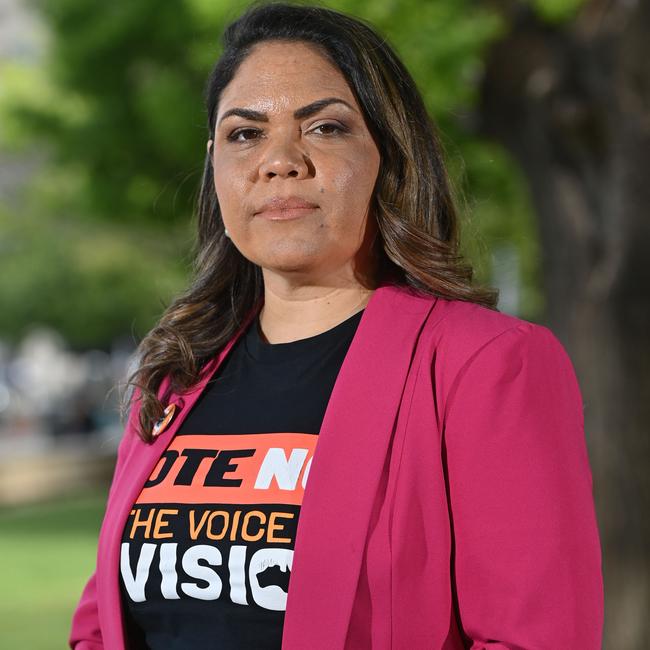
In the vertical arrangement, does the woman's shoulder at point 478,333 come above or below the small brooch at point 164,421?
above

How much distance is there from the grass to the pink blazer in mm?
7531

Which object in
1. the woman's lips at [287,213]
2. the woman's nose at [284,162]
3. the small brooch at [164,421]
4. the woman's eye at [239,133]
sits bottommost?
the small brooch at [164,421]

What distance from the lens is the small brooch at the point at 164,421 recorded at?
2.57 meters

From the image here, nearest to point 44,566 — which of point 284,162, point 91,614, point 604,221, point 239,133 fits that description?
point 604,221

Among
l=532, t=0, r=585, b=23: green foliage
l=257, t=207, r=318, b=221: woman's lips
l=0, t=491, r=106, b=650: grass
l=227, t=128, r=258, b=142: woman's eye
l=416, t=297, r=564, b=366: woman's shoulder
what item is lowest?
l=0, t=491, r=106, b=650: grass

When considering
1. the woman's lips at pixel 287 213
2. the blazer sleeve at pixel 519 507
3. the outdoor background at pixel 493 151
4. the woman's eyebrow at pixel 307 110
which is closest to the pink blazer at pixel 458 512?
the blazer sleeve at pixel 519 507

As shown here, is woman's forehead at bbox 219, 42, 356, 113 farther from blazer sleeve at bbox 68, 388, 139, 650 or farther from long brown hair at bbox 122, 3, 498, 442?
blazer sleeve at bbox 68, 388, 139, 650

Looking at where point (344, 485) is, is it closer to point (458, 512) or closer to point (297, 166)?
point (458, 512)

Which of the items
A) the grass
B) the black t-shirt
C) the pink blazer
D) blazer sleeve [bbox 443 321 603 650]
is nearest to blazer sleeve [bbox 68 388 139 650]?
the black t-shirt

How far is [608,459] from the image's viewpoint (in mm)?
7465

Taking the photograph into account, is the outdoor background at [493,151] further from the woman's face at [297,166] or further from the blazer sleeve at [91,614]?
the blazer sleeve at [91,614]

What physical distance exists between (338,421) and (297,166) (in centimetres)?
49

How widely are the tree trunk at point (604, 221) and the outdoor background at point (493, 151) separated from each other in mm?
12

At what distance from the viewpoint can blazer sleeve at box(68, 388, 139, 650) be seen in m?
2.65
